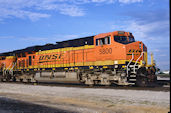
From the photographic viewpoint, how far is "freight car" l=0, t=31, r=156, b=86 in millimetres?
13477

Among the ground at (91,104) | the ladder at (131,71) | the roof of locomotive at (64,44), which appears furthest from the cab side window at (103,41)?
the ground at (91,104)

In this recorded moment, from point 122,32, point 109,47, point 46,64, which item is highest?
point 122,32

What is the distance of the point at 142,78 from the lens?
13664mm

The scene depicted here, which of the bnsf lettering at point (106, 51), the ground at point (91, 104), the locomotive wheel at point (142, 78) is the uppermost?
the bnsf lettering at point (106, 51)

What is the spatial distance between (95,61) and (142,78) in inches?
147

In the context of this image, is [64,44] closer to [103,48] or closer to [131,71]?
[103,48]

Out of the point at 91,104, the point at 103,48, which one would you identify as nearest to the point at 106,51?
the point at 103,48

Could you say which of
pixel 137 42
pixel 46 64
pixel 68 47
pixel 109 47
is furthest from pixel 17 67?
pixel 137 42

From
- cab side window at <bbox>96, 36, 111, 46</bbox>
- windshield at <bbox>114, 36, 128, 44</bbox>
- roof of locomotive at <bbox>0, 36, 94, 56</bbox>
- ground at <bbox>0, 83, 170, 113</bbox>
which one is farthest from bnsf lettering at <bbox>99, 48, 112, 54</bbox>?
ground at <bbox>0, 83, 170, 113</bbox>

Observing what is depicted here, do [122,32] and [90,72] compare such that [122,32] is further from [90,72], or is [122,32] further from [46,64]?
[46,64]

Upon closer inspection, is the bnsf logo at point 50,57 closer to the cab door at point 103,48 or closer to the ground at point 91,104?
the cab door at point 103,48

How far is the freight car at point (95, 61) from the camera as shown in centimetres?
1348

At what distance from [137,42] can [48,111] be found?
32.1 ft

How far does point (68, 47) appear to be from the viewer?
57.5 ft
